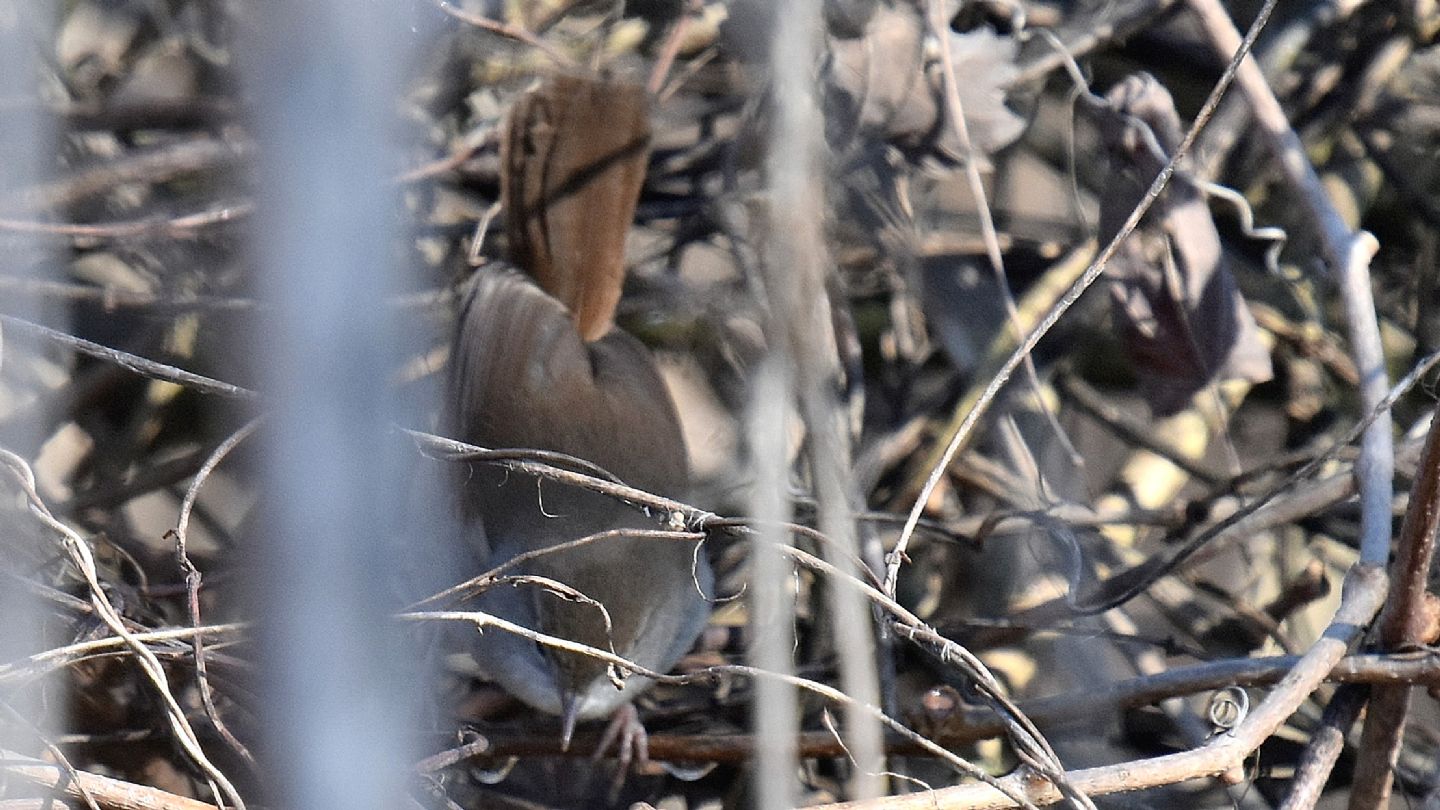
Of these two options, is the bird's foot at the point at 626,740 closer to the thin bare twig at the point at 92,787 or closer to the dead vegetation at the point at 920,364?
the dead vegetation at the point at 920,364

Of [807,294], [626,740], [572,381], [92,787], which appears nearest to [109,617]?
[92,787]

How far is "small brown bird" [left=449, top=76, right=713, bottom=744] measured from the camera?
2322mm

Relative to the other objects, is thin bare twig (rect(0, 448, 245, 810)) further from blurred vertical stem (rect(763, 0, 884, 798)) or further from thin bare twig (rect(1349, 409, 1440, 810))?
thin bare twig (rect(1349, 409, 1440, 810))

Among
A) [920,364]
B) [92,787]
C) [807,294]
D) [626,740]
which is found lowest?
[626,740]

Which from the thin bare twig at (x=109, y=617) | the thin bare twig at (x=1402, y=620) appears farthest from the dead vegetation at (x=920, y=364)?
the thin bare twig at (x=109, y=617)

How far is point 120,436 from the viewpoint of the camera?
8.65 feet

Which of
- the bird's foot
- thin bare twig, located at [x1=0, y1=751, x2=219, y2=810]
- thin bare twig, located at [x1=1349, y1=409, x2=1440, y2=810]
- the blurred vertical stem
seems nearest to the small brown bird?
the bird's foot

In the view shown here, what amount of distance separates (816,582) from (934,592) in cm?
25

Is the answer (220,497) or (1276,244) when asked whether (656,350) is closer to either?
(220,497)

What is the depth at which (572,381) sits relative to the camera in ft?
8.64

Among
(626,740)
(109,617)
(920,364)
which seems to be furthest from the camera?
(920,364)

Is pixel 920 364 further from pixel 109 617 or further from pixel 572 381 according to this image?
pixel 109 617

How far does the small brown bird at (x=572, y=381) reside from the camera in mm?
2322

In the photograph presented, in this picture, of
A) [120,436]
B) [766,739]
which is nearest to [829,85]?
[766,739]
